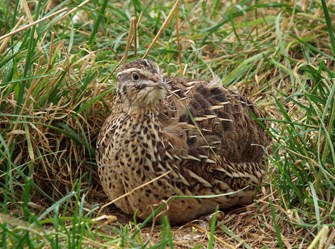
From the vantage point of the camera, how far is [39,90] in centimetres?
558

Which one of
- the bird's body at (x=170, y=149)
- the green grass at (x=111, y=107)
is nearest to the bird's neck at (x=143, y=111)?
the bird's body at (x=170, y=149)

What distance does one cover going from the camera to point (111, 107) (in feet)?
19.5

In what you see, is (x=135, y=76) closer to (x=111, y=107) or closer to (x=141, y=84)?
(x=141, y=84)

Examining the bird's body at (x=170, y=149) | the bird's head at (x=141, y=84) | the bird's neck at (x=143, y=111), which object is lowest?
the bird's body at (x=170, y=149)

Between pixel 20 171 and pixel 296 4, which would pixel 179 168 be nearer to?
pixel 20 171

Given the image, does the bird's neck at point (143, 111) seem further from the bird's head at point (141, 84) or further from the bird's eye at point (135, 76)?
the bird's eye at point (135, 76)

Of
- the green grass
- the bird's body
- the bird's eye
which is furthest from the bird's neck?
the green grass

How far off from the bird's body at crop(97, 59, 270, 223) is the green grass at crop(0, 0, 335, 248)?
160mm

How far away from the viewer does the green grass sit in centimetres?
479

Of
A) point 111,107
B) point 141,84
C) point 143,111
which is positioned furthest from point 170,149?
point 111,107

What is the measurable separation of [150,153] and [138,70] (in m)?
0.50

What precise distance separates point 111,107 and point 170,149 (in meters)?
0.79

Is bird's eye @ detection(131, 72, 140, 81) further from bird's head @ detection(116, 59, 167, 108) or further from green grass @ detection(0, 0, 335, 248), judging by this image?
green grass @ detection(0, 0, 335, 248)

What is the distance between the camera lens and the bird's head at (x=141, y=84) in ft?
17.2
